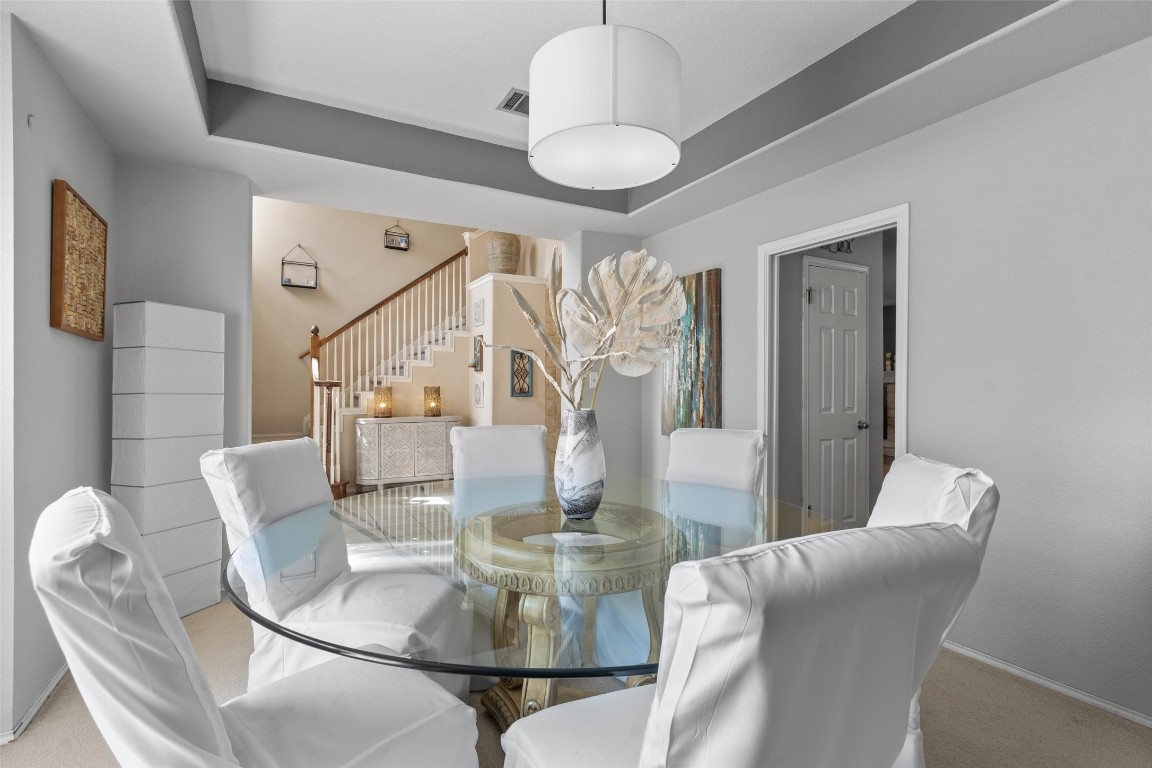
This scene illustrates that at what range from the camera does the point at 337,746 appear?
1111 mm

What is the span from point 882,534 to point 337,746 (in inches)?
40.3

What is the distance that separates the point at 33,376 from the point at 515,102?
7.89 feet

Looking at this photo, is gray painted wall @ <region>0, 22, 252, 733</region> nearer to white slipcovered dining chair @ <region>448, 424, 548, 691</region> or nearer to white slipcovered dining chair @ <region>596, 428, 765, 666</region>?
white slipcovered dining chair @ <region>448, 424, 548, 691</region>

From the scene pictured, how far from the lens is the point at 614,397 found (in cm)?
474

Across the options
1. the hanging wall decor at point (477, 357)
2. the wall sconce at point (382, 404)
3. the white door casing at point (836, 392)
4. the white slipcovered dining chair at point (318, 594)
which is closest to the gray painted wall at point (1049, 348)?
the white door casing at point (836, 392)

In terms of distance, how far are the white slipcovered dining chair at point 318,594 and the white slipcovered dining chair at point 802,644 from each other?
662 mm

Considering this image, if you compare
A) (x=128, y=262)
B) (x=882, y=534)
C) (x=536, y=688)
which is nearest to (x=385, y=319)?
(x=128, y=262)

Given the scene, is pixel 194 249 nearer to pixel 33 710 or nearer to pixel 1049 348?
pixel 33 710

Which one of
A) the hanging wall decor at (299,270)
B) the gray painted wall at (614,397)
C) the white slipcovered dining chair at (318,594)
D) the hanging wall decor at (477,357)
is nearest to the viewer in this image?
the white slipcovered dining chair at (318,594)

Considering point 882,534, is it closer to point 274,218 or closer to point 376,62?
point 376,62

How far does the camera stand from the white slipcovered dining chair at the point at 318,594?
143cm

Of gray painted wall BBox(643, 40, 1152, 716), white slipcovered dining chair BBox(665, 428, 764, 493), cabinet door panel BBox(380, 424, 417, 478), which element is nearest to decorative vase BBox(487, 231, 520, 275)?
cabinet door panel BBox(380, 424, 417, 478)

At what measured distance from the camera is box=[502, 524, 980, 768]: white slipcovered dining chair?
0.65m

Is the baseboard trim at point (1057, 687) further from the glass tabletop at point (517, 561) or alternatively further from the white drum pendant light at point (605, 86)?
the white drum pendant light at point (605, 86)
